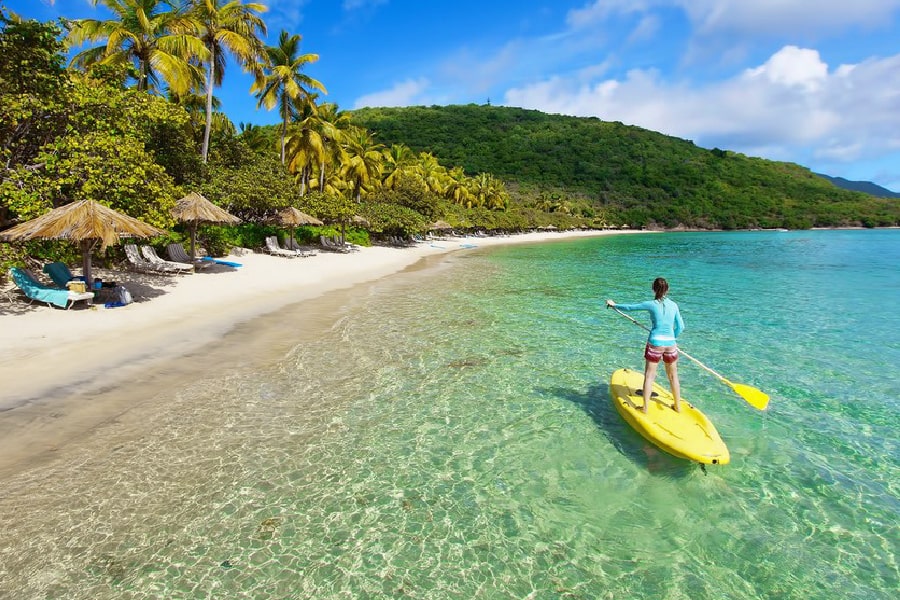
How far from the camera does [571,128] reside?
163 metres

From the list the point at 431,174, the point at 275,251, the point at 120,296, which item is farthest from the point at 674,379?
the point at 431,174

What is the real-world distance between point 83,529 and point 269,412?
273 centimetres

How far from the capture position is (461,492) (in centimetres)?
504

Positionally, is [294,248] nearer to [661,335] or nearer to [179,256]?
[179,256]

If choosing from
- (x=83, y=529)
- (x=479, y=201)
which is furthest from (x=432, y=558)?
(x=479, y=201)

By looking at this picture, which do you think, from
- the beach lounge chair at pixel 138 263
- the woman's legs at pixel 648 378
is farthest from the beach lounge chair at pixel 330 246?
the woman's legs at pixel 648 378

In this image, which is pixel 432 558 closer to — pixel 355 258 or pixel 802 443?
pixel 802 443

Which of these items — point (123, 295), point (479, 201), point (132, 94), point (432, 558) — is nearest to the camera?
point (432, 558)

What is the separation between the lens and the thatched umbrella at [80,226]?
10.6 meters

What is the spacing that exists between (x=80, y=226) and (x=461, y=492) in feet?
37.1

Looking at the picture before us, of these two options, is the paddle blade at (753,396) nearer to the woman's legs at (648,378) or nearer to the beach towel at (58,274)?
the woman's legs at (648,378)

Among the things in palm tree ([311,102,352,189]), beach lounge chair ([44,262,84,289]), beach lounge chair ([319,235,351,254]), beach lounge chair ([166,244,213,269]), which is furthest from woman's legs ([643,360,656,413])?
palm tree ([311,102,352,189])

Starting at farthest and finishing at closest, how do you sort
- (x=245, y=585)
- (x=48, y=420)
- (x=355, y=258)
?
(x=355, y=258) → (x=48, y=420) → (x=245, y=585)

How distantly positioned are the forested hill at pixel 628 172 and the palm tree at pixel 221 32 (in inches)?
3664
